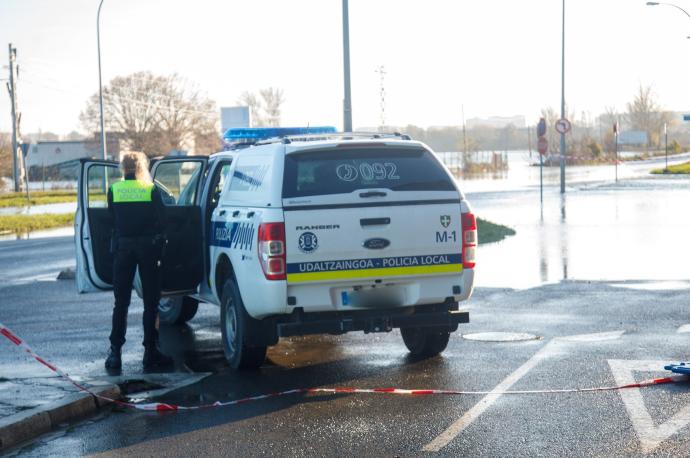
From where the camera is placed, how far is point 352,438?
6914 millimetres

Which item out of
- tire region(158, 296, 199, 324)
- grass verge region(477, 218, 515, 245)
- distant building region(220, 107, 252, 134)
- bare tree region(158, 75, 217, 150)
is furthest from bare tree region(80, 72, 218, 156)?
tire region(158, 296, 199, 324)

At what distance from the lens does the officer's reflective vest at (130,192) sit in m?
9.83

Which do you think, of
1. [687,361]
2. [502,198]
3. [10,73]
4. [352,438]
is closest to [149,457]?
[352,438]

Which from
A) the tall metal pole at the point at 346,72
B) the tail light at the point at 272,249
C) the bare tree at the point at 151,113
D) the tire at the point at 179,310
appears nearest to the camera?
the tail light at the point at 272,249

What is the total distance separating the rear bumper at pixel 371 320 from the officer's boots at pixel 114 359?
164 centimetres

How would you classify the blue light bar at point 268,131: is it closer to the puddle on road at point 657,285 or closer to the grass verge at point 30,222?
the puddle on road at point 657,285

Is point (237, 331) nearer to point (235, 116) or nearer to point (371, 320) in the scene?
point (371, 320)

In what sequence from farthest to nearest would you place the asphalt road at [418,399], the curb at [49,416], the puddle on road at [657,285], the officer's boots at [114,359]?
1. the puddle on road at [657,285]
2. the officer's boots at [114,359]
3. the curb at [49,416]
4. the asphalt road at [418,399]

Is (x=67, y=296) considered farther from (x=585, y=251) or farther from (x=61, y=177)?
(x=61, y=177)

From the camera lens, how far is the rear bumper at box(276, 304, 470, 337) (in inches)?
351

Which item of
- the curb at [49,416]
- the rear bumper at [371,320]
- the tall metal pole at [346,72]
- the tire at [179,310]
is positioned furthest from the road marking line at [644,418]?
the tall metal pole at [346,72]

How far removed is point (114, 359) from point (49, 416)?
7.27ft

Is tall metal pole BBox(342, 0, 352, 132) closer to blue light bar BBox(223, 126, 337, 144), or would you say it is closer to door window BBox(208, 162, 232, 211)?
blue light bar BBox(223, 126, 337, 144)

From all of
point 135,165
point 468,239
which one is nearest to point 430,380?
point 468,239
